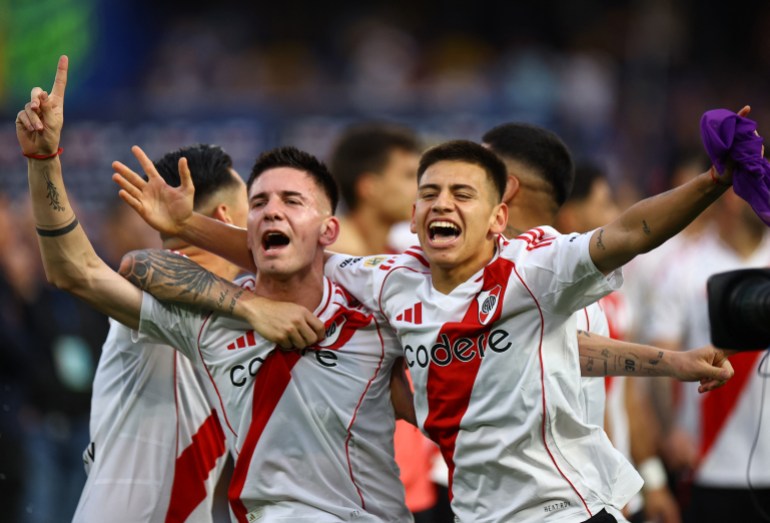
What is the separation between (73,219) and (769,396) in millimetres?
4587

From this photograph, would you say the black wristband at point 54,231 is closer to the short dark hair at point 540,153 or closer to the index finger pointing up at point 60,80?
the index finger pointing up at point 60,80

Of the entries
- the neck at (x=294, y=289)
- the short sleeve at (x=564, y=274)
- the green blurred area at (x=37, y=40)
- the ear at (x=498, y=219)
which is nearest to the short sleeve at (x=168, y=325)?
the neck at (x=294, y=289)

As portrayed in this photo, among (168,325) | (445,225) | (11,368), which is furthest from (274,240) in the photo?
(11,368)

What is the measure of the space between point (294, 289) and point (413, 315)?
0.58 meters

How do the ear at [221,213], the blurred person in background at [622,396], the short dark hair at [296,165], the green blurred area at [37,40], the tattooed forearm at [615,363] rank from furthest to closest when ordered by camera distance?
the green blurred area at [37,40]
the blurred person in background at [622,396]
the ear at [221,213]
the short dark hair at [296,165]
the tattooed forearm at [615,363]

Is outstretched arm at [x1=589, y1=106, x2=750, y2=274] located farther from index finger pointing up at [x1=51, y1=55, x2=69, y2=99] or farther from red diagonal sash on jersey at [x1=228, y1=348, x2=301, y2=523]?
index finger pointing up at [x1=51, y1=55, x2=69, y2=99]

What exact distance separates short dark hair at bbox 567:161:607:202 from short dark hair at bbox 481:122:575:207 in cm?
183

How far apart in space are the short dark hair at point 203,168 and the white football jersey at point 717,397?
10.4ft

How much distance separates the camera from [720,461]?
7773 mm

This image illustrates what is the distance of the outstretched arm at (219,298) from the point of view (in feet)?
16.3

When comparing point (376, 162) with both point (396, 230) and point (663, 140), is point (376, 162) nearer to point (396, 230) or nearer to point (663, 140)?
point (396, 230)

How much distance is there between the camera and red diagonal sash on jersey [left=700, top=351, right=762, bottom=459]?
301 inches

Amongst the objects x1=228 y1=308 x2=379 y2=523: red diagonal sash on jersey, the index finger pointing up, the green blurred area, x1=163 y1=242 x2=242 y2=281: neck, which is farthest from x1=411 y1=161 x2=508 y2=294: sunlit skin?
the green blurred area

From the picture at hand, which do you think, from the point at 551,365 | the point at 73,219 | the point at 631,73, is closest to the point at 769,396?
the point at 551,365
